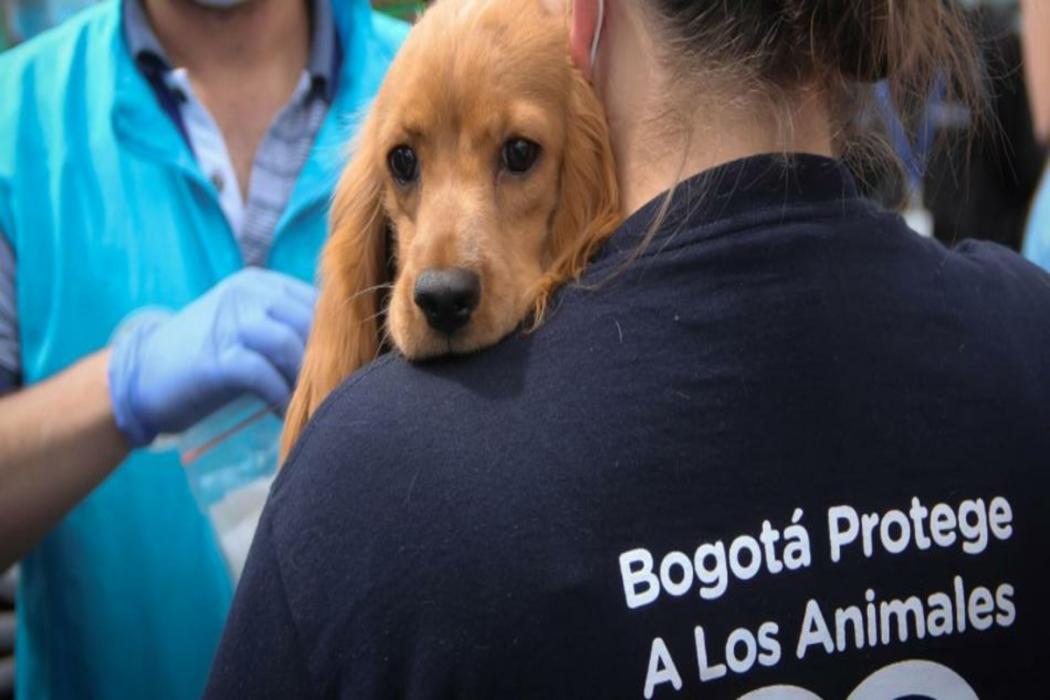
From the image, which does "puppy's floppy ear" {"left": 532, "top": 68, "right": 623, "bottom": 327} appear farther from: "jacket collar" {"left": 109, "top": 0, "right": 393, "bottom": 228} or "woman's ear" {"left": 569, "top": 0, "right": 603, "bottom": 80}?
"jacket collar" {"left": 109, "top": 0, "right": 393, "bottom": 228}

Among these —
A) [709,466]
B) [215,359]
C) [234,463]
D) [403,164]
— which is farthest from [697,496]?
[234,463]

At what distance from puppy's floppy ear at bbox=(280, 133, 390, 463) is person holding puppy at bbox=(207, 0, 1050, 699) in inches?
21.8

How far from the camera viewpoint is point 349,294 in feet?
5.43

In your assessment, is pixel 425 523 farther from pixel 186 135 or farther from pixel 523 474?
pixel 186 135

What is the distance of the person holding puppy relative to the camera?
0.94m

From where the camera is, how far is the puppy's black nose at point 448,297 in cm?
129

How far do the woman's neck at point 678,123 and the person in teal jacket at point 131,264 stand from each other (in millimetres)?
880

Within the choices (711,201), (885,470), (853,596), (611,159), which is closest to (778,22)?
(711,201)

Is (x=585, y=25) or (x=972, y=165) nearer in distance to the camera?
(x=585, y=25)

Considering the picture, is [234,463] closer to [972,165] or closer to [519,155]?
[519,155]

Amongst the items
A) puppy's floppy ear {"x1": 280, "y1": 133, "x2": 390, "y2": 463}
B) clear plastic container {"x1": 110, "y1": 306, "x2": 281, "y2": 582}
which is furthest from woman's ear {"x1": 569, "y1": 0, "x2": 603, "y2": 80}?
clear plastic container {"x1": 110, "y1": 306, "x2": 281, "y2": 582}

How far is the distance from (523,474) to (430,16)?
793 mm

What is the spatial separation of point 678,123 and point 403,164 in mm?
590

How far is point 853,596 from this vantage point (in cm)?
98
